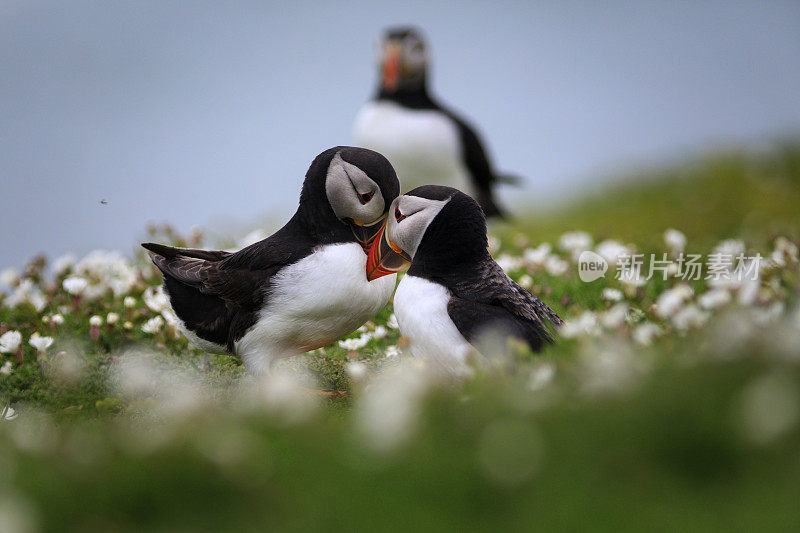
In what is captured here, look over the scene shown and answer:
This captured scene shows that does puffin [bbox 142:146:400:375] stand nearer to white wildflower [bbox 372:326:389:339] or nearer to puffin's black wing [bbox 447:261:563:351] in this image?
puffin's black wing [bbox 447:261:563:351]

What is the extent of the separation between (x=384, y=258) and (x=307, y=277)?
20.5 inches

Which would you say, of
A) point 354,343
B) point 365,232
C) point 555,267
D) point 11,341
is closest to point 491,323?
point 365,232

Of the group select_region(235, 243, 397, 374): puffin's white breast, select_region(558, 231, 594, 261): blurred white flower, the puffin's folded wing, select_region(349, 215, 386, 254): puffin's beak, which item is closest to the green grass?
the puffin's folded wing

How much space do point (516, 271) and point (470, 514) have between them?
19.3ft

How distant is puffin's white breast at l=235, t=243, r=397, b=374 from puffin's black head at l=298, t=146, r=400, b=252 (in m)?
0.21

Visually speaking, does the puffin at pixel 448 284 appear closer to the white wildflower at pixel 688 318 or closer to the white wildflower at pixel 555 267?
the white wildflower at pixel 688 318

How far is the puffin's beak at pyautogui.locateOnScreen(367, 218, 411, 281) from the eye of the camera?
540cm

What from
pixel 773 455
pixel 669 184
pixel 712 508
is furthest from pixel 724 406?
pixel 669 184

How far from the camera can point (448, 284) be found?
500 cm

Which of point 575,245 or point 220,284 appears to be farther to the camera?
point 575,245

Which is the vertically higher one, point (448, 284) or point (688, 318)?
point (688, 318)

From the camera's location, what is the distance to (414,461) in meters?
3.01

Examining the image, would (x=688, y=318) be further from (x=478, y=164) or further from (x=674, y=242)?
(x=478, y=164)

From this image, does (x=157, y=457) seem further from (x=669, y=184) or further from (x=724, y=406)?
(x=669, y=184)
